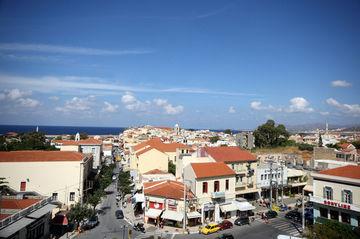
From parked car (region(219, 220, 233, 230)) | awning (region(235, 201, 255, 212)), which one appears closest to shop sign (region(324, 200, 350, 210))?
awning (region(235, 201, 255, 212))

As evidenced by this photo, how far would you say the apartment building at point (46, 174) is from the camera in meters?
41.8

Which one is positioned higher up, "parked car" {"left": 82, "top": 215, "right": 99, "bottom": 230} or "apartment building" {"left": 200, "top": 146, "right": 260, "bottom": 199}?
"apartment building" {"left": 200, "top": 146, "right": 260, "bottom": 199}

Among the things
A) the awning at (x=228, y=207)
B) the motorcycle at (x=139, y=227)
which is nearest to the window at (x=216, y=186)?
the awning at (x=228, y=207)

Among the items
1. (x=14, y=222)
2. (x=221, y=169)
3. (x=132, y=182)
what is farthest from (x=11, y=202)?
(x=132, y=182)

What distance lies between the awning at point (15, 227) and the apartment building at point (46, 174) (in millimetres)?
15637

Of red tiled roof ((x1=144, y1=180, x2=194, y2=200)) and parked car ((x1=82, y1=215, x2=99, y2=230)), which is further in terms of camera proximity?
red tiled roof ((x1=144, y1=180, x2=194, y2=200))

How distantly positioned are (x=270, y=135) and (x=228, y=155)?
156 feet

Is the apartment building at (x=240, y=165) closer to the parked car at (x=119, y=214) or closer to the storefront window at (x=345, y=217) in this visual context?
the parked car at (x=119, y=214)

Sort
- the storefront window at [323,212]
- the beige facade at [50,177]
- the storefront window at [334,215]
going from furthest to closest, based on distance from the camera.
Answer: the beige facade at [50,177] < the storefront window at [323,212] < the storefront window at [334,215]

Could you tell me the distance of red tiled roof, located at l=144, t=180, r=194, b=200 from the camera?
37.9 m

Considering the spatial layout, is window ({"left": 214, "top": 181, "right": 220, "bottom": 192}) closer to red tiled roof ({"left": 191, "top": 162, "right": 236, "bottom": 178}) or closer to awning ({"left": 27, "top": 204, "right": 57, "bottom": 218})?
red tiled roof ({"left": 191, "top": 162, "right": 236, "bottom": 178})

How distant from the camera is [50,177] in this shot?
4269 cm

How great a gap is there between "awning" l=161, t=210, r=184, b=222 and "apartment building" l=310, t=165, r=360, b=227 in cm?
1516

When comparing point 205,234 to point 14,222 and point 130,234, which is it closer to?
point 130,234
